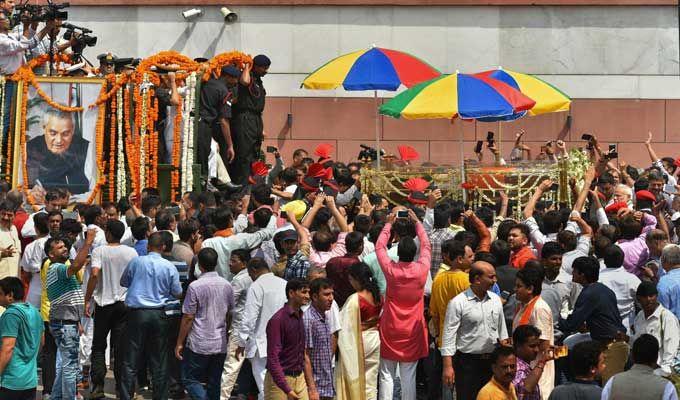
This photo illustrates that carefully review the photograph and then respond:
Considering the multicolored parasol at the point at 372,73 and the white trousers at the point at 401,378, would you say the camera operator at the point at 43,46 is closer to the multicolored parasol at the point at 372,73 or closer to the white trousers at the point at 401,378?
the multicolored parasol at the point at 372,73

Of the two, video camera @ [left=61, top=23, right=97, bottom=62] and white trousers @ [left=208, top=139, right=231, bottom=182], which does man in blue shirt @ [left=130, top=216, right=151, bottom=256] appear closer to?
white trousers @ [left=208, top=139, right=231, bottom=182]

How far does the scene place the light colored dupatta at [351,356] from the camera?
12688mm

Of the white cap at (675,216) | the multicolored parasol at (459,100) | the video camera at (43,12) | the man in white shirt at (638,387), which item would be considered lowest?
the man in white shirt at (638,387)

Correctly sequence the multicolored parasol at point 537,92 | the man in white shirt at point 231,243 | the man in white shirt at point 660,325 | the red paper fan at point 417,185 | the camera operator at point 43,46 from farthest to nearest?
1. the multicolored parasol at point 537,92
2. the camera operator at point 43,46
3. the red paper fan at point 417,185
4. the man in white shirt at point 231,243
5. the man in white shirt at point 660,325

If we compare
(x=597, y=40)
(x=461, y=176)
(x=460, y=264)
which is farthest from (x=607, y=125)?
(x=460, y=264)

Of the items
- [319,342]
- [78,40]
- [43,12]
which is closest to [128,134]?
[78,40]

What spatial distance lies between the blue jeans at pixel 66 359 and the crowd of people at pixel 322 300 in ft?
0.06

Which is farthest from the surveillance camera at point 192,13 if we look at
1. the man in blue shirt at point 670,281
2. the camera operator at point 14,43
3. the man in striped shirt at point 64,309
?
the man in blue shirt at point 670,281

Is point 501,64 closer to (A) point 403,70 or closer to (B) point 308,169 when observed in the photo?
(A) point 403,70

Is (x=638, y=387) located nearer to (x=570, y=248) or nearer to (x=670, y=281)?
(x=670, y=281)

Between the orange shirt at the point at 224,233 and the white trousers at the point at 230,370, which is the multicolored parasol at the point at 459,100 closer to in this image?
the orange shirt at the point at 224,233

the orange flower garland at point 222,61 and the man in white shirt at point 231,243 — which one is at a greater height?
the orange flower garland at point 222,61

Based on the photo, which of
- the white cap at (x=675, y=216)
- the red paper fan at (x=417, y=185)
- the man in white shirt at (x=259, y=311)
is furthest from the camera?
the red paper fan at (x=417, y=185)

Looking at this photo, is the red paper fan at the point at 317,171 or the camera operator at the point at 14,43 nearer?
the red paper fan at the point at 317,171
